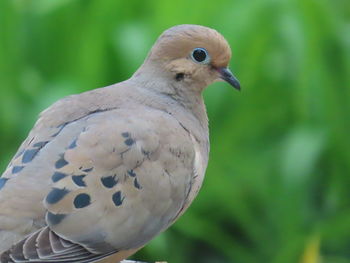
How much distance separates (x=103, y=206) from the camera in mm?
3777

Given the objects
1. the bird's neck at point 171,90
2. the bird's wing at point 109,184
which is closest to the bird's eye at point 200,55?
the bird's neck at point 171,90

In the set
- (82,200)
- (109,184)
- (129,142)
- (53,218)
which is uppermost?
(129,142)

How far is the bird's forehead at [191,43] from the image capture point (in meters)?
4.18

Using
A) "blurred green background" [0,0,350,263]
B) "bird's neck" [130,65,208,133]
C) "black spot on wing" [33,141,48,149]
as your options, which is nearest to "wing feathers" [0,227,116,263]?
"black spot on wing" [33,141,48,149]

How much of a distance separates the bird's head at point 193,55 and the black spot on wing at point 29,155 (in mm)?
671

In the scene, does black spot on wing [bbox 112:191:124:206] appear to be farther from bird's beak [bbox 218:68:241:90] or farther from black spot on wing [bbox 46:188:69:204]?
bird's beak [bbox 218:68:241:90]

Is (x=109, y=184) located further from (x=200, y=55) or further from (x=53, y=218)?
(x=200, y=55)

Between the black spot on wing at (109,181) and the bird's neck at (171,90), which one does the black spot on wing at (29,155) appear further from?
the bird's neck at (171,90)

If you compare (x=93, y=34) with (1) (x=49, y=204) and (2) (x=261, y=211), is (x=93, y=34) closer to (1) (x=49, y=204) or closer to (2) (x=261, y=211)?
(2) (x=261, y=211)

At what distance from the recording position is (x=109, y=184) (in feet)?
12.5

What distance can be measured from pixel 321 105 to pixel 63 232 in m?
2.20

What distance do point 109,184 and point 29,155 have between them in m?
0.29

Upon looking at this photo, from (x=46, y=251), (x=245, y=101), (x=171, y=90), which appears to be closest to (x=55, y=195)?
(x=46, y=251)

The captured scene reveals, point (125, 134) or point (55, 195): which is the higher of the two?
point (125, 134)
